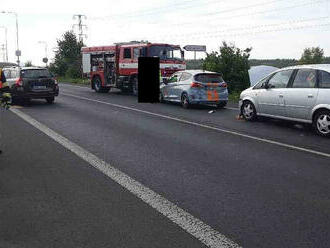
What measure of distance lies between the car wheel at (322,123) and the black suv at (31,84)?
12.0 m

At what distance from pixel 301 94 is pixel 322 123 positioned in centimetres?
99

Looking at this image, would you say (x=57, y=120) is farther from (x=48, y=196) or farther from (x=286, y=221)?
(x=286, y=221)

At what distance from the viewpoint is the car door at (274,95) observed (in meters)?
11.4

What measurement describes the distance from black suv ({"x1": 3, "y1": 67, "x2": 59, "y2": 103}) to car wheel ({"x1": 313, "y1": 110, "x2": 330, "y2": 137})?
12.0 m

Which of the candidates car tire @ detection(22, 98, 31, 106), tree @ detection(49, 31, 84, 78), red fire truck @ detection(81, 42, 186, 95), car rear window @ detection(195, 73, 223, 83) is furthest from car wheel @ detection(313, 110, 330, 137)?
tree @ detection(49, 31, 84, 78)

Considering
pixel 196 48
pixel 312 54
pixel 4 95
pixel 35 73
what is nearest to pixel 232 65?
pixel 196 48

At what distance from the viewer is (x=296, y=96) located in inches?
428

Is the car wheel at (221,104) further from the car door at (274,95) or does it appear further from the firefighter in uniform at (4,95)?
the firefighter in uniform at (4,95)

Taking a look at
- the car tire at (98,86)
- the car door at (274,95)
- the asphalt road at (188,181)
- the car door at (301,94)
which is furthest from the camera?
the car tire at (98,86)

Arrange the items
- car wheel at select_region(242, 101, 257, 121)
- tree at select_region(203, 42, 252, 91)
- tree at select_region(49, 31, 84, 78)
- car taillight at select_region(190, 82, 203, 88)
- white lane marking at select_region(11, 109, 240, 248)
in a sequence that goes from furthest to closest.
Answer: tree at select_region(49, 31, 84, 78)
tree at select_region(203, 42, 252, 91)
car taillight at select_region(190, 82, 203, 88)
car wheel at select_region(242, 101, 257, 121)
white lane marking at select_region(11, 109, 240, 248)

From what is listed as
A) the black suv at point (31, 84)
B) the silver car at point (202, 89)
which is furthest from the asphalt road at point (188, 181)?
the black suv at point (31, 84)

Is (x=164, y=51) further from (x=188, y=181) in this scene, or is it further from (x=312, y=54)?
(x=312, y=54)

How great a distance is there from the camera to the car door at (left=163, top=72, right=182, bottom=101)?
17.5 metres

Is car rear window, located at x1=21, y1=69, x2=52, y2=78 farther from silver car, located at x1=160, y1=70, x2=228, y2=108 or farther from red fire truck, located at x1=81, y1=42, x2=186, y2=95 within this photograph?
silver car, located at x1=160, y1=70, x2=228, y2=108
